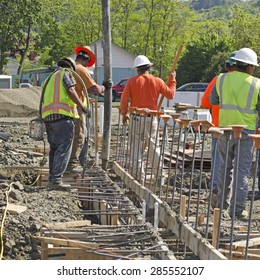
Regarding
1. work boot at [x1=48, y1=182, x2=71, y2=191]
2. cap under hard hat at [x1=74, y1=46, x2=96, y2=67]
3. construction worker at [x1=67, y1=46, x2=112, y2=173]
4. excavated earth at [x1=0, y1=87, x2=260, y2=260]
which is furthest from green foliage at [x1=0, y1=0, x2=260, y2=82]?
work boot at [x1=48, y1=182, x2=71, y2=191]

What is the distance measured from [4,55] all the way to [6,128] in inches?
1339

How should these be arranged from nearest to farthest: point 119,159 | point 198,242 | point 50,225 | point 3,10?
point 198,242
point 50,225
point 119,159
point 3,10

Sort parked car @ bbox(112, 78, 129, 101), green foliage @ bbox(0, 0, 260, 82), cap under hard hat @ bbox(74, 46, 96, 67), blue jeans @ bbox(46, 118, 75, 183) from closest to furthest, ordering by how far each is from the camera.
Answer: blue jeans @ bbox(46, 118, 75, 183) → cap under hard hat @ bbox(74, 46, 96, 67) → parked car @ bbox(112, 78, 129, 101) → green foliage @ bbox(0, 0, 260, 82)

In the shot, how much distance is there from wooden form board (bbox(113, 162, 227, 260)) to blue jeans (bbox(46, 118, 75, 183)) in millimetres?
1034

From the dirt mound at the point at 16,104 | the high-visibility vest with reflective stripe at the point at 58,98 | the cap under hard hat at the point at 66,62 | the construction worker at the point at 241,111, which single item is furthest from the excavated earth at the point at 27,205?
the dirt mound at the point at 16,104

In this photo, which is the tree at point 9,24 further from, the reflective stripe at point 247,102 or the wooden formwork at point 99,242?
the wooden formwork at point 99,242

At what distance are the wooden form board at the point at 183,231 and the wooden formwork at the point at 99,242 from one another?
0.28m

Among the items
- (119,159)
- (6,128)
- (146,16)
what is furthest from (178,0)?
(119,159)

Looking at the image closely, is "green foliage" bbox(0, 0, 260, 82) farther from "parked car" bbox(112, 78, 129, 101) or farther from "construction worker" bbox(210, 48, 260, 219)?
"construction worker" bbox(210, 48, 260, 219)

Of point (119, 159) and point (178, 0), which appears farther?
point (178, 0)

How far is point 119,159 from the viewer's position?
492 inches

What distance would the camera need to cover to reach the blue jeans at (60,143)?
9.54m

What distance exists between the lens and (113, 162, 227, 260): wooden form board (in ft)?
20.3

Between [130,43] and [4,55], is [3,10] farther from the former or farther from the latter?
[130,43]
